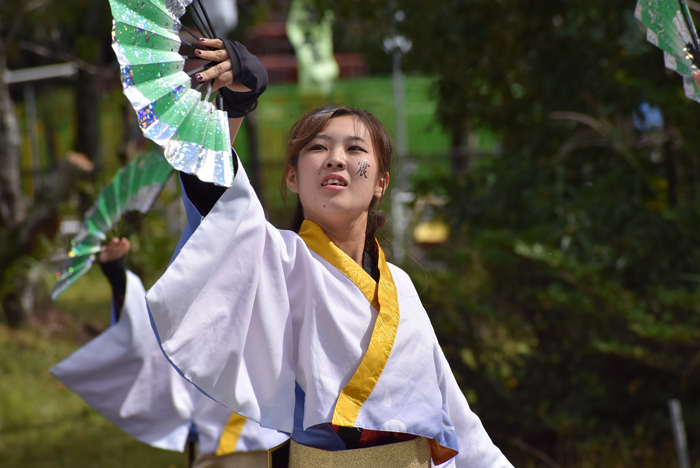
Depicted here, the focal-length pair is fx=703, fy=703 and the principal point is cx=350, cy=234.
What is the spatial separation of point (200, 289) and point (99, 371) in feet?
5.47

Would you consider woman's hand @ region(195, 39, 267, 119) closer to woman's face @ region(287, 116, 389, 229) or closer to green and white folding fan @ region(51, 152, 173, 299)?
woman's face @ region(287, 116, 389, 229)

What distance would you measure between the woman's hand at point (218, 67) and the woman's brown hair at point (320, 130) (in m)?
0.34

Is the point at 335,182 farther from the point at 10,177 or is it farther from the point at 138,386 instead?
the point at 10,177

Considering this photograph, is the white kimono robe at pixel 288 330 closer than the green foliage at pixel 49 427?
Yes

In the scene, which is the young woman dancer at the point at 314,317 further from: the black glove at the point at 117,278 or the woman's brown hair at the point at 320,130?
the black glove at the point at 117,278

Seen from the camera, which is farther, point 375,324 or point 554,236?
point 554,236

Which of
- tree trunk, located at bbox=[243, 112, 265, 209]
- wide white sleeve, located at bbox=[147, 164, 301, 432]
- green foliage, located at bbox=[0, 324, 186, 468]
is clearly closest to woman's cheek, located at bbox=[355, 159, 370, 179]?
wide white sleeve, located at bbox=[147, 164, 301, 432]

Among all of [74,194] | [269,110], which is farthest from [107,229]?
[269,110]

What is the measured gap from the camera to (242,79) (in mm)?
1347

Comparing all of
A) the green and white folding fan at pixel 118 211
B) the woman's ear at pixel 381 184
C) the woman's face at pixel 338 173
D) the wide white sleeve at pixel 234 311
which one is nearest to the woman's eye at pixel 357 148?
the woman's face at pixel 338 173

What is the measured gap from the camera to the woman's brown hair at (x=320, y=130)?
1652 mm

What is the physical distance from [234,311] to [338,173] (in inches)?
15.4

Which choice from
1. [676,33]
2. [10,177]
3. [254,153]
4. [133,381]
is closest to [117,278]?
[133,381]

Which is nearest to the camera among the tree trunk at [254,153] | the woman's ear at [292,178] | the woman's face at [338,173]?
the woman's face at [338,173]
